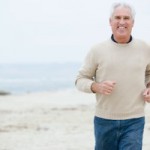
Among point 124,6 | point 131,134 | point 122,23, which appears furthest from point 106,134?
point 124,6

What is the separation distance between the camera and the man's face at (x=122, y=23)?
526 centimetres

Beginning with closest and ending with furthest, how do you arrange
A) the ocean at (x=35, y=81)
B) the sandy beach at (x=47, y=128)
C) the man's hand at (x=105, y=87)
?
the man's hand at (x=105, y=87) → the sandy beach at (x=47, y=128) → the ocean at (x=35, y=81)

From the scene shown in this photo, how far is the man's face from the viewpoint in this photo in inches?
207

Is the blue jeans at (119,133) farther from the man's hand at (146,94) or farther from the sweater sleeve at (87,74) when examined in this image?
the sweater sleeve at (87,74)

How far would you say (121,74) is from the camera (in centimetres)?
521

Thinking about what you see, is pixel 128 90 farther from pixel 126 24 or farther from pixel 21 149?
pixel 21 149

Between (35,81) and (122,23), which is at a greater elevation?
(122,23)

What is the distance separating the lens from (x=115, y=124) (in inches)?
208

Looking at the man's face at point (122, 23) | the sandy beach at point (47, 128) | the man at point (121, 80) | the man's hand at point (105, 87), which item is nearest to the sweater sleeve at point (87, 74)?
the man at point (121, 80)

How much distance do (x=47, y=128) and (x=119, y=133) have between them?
288 inches

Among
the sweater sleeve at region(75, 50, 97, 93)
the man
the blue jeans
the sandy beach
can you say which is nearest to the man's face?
the man

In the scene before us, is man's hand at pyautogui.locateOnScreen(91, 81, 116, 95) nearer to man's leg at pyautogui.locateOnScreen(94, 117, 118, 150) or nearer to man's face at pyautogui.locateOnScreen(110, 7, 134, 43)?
man's leg at pyautogui.locateOnScreen(94, 117, 118, 150)

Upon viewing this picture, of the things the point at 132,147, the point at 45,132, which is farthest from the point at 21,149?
the point at 132,147

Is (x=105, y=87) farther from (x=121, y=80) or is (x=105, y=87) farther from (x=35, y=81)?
(x=35, y=81)
